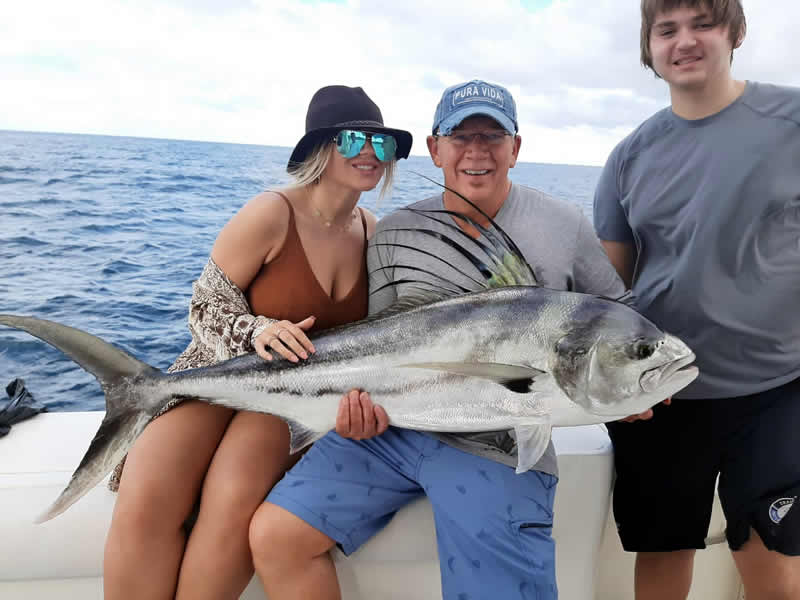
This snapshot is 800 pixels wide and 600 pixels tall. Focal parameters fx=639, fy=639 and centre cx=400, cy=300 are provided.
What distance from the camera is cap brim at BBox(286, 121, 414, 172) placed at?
1.88 meters

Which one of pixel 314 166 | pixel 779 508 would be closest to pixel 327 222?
pixel 314 166

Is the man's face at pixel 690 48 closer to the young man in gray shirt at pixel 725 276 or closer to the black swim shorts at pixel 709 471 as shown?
the young man in gray shirt at pixel 725 276

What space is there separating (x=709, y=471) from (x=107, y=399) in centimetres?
161

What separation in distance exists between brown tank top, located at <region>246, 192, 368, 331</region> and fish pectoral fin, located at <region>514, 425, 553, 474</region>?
2.31 feet

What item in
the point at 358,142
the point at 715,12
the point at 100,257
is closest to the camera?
the point at 715,12

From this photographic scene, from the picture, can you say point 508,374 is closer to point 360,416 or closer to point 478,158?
point 360,416

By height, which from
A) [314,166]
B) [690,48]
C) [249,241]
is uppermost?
[690,48]

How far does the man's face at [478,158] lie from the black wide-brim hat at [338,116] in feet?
0.77

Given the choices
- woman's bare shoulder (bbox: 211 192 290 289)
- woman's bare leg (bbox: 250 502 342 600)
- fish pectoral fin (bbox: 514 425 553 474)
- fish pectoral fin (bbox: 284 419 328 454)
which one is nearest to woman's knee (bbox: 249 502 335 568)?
woman's bare leg (bbox: 250 502 342 600)

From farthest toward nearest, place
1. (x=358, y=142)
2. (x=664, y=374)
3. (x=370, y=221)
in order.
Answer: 1. (x=370, y=221)
2. (x=358, y=142)
3. (x=664, y=374)

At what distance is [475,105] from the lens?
171cm

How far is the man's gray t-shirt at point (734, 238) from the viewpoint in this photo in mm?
1630

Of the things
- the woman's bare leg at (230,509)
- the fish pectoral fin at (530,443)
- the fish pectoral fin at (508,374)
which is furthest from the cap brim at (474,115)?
the woman's bare leg at (230,509)

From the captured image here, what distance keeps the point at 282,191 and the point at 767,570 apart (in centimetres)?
174
